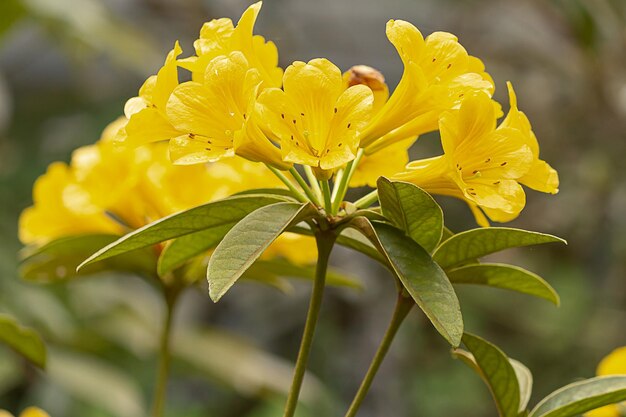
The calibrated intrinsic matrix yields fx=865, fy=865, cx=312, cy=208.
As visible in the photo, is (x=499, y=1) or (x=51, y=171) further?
(x=499, y=1)

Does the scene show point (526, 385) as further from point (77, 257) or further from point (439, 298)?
point (77, 257)

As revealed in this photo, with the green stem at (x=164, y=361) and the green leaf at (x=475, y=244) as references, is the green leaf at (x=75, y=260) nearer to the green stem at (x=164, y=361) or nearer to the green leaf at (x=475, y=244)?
the green stem at (x=164, y=361)

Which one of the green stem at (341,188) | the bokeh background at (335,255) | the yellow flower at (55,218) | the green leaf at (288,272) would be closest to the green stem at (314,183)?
the green stem at (341,188)

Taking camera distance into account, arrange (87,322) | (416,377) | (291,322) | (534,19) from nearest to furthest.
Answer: (87,322) → (291,322) → (534,19) → (416,377)

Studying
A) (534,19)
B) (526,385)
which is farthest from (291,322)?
(526,385)

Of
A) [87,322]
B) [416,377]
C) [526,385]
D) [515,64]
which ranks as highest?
[526,385]

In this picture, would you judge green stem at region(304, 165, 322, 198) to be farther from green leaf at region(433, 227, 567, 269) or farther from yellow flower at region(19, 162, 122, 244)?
yellow flower at region(19, 162, 122, 244)
